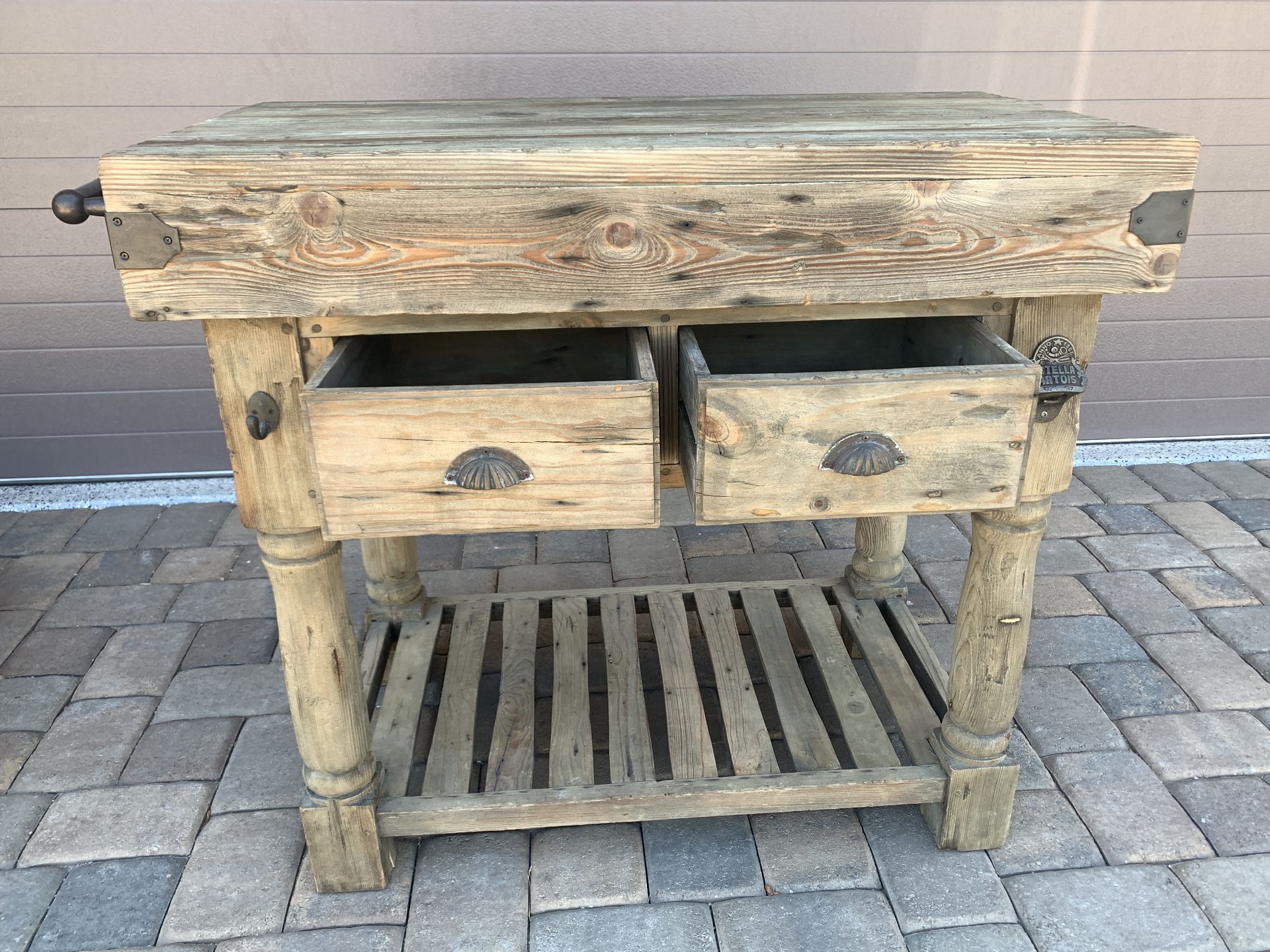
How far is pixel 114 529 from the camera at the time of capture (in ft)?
9.83

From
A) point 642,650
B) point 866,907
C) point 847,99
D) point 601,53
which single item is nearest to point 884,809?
point 866,907

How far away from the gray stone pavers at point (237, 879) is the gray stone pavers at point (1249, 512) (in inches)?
111

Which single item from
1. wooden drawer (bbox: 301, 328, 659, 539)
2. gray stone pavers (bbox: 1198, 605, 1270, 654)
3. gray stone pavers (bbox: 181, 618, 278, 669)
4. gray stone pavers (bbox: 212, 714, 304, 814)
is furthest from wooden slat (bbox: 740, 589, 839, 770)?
gray stone pavers (bbox: 181, 618, 278, 669)

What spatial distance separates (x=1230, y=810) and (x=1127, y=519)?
1.28m

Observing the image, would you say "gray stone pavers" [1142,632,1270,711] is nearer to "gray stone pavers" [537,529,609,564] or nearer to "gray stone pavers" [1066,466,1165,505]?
"gray stone pavers" [1066,466,1165,505]

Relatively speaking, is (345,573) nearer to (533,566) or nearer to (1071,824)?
(533,566)

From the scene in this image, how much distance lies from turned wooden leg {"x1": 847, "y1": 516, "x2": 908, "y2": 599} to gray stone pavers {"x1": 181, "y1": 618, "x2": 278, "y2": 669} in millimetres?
1480

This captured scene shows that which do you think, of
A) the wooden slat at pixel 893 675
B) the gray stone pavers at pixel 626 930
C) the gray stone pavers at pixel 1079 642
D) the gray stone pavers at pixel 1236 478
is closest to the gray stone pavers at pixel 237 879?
the gray stone pavers at pixel 626 930

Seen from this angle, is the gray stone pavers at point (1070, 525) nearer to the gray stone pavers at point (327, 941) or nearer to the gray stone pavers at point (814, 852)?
the gray stone pavers at point (814, 852)

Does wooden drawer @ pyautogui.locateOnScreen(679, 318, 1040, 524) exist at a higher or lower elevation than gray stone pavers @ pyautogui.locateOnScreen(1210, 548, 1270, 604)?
higher

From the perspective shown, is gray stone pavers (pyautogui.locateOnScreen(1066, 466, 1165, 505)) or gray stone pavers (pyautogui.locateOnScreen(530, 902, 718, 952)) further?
gray stone pavers (pyautogui.locateOnScreen(1066, 466, 1165, 505))

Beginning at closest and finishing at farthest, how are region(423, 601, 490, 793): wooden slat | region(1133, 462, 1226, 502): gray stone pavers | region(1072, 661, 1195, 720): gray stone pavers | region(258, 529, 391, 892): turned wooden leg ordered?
region(258, 529, 391, 892): turned wooden leg → region(423, 601, 490, 793): wooden slat → region(1072, 661, 1195, 720): gray stone pavers → region(1133, 462, 1226, 502): gray stone pavers

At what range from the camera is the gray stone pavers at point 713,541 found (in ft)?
9.36

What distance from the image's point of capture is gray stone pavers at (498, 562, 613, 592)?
271cm
